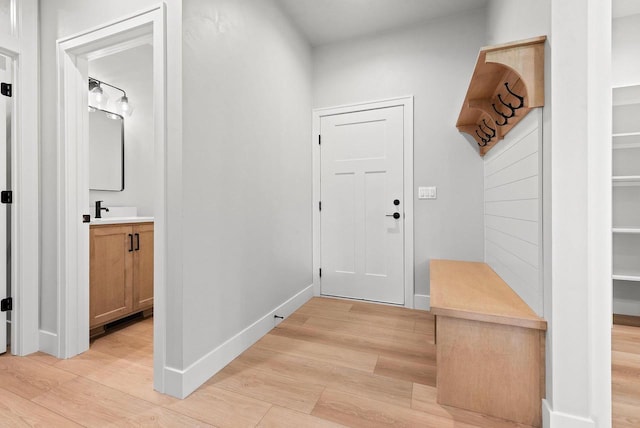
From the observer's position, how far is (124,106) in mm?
2941

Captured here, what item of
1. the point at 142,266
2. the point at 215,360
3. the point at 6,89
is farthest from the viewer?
the point at 142,266

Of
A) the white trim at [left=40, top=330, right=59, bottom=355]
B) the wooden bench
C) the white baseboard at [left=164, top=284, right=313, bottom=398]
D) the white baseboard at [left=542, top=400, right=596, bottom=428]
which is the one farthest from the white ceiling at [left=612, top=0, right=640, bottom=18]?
the white trim at [left=40, top=330, right=59, bottom=355]

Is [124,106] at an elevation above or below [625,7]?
below

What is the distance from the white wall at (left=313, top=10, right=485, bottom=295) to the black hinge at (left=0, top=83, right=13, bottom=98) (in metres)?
2.71

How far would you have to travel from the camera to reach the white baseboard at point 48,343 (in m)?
1.86

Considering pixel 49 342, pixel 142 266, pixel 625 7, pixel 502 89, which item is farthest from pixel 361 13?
pixel 49 342

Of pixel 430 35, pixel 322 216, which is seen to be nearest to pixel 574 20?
pixel 430 35

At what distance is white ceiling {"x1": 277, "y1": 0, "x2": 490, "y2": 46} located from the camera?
2.46 meters

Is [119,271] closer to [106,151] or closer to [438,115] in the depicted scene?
[106,151]

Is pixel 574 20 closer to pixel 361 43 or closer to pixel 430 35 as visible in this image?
pixel 430 35

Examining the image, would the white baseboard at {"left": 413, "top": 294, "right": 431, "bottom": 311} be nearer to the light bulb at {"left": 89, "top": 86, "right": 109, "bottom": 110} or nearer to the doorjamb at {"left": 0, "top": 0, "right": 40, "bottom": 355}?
the doorjamb at {"left": 0, "top": 0, "right": 40, "bottom": 355}

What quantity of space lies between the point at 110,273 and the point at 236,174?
133 centimetres

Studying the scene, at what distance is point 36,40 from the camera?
6.32ft

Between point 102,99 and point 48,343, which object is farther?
point 102,99
